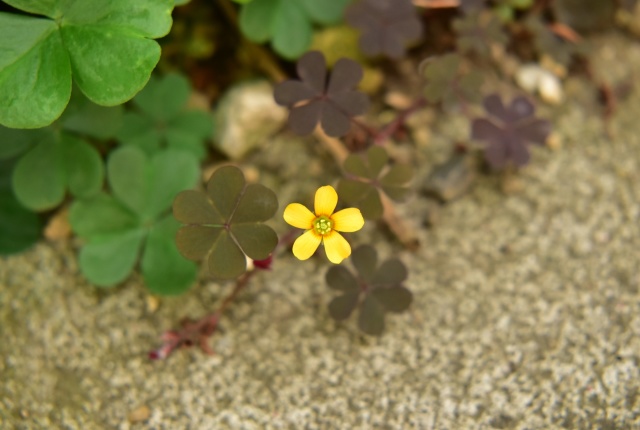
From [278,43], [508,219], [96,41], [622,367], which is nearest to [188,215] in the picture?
[96,41]

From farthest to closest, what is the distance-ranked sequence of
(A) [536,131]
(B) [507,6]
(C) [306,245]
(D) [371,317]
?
(B) [507,6]
(A) [536,131]
(D) [371,317]
(C) [306,245]

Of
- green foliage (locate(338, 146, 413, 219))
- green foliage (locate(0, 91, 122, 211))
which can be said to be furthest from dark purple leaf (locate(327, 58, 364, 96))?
green foliage (locate(0, 91, 122, 211))

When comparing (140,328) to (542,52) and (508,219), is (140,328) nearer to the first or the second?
(508,219)

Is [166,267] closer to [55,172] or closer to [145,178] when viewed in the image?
[145,178]

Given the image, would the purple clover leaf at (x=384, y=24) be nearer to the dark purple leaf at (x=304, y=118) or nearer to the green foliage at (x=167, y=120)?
the dark purple leaf at (x=304, y=118)

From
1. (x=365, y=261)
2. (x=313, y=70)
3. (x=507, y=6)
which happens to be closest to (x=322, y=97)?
(x=313, y=70)

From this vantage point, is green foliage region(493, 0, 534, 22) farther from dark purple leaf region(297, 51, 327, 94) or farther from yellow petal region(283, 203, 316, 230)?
yellow petal region(283, 203, 316, 230)

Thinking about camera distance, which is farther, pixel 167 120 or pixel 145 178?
pixel 167 120
